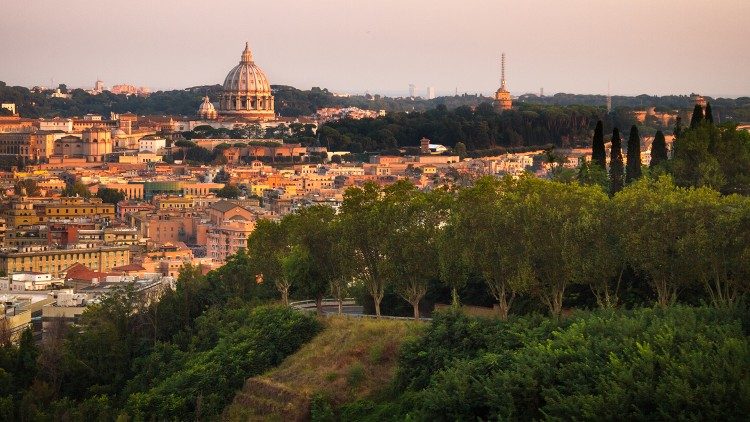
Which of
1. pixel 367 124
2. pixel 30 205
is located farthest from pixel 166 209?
pixel 367 124

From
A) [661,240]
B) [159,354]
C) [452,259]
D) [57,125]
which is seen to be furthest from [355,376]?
[57,125]

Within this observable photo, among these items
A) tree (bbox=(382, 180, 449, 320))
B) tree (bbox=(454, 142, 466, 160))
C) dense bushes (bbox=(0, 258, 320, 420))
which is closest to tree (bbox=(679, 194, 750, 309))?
tree (bbox=(382, 180, 449, 320))

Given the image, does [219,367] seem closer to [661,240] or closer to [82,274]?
[661,240]

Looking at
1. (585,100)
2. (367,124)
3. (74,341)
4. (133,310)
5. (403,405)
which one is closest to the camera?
(403,405)

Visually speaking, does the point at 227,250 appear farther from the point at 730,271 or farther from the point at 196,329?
the point at 730,271

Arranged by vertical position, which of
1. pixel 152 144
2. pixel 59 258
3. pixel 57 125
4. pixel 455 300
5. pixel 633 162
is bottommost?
pixel 59 258

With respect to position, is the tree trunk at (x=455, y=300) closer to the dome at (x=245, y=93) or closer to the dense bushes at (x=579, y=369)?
the dense bushes at (x=579, y=369)
